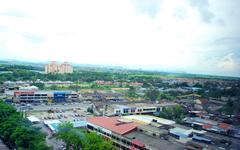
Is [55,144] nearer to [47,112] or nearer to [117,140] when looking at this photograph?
[117,140]

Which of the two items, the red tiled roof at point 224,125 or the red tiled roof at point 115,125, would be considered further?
the red tiled roof at point 224,125

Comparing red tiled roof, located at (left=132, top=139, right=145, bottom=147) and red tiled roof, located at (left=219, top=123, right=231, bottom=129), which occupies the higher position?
red tiled roof, located at (left=219, top=123, right=231, bottom=129)

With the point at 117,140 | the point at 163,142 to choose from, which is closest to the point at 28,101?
the point at 117,140

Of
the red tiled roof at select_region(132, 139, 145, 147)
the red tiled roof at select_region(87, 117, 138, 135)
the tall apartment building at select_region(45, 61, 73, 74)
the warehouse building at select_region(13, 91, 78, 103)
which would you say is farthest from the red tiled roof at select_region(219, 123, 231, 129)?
the tall apartment building at select_region(45, 61, 73, 74)

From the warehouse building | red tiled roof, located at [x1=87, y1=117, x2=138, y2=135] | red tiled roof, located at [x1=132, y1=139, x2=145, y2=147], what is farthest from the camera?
the warehouse building

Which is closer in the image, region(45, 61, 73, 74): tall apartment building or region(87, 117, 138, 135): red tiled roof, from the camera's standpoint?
region(87, 117, 138, 135): red tiled roof

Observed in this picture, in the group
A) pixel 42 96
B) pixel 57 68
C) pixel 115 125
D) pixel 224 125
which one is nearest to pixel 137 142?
pixel 115 125

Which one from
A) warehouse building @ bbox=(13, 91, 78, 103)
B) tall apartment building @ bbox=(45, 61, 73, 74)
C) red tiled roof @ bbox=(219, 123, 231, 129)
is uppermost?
tall apartment building @ bbox=(45, 61, 73, 74)

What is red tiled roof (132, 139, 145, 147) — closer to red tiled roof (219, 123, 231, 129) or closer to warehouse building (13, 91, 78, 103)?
red tiled roof (219, 123, 231, 129)

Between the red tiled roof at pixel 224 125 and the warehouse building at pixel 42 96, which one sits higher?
the red tiled roof at pixel 224 125

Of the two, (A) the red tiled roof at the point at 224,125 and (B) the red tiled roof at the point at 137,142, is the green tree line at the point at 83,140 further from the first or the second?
(A) the red tiled roof at the point at 224,125

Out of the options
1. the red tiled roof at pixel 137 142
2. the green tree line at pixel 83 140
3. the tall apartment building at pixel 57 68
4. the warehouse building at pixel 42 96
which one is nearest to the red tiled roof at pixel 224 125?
the red tiled roof at pixel 137 142
